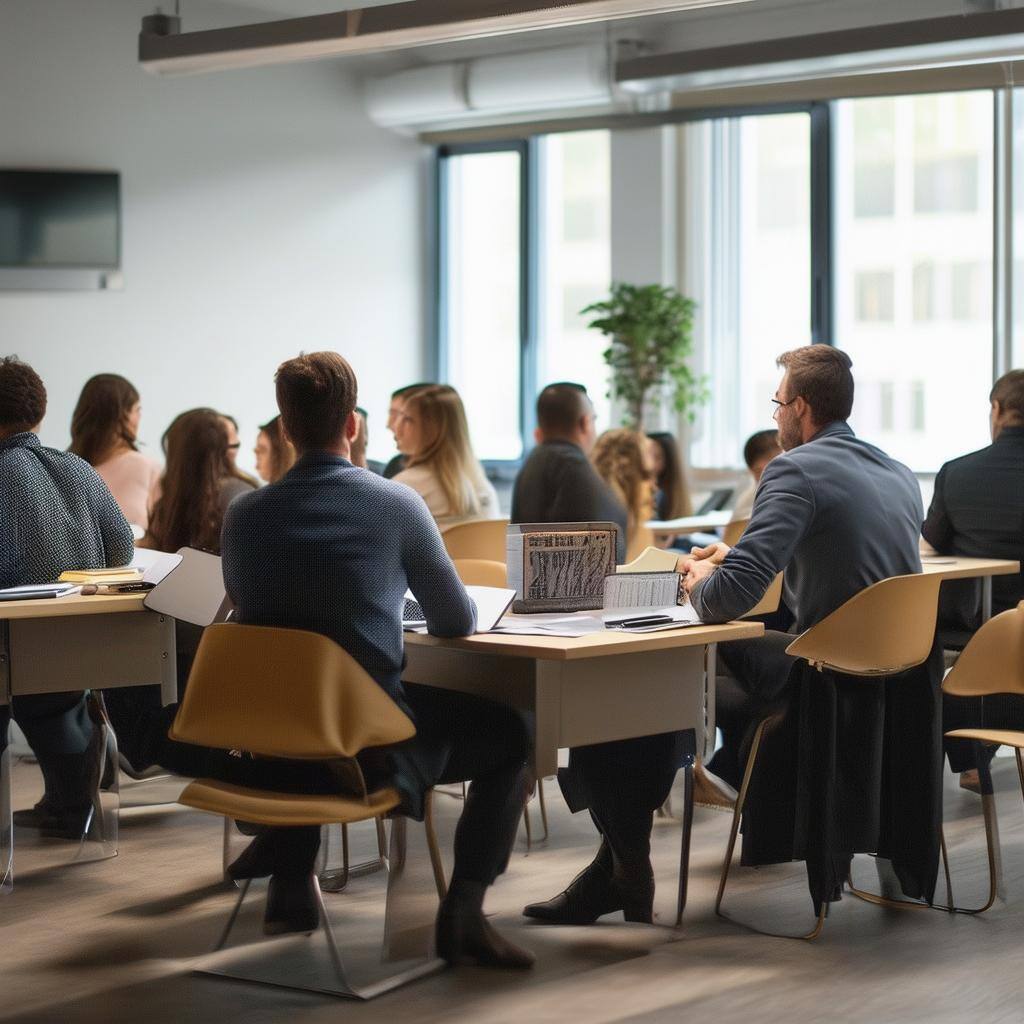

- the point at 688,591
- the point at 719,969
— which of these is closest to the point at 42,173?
the point at 688,591

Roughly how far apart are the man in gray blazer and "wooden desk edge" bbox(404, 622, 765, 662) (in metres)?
0.06

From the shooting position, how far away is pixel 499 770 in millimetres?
3273

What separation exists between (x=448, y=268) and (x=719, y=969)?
8.28m

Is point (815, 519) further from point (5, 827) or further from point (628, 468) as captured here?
point (628, 468)

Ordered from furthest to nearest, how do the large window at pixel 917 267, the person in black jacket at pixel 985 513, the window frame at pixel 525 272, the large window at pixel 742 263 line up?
the window frame at pixel 525 272, the large window at pixel 742 263, the large window at pixel 917 267, the person in black jacket at pixel 985 513

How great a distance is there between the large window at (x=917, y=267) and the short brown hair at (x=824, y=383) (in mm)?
5712

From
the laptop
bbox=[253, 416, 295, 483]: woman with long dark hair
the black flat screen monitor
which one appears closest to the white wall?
the black flat screen monitor

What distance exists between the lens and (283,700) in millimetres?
2975

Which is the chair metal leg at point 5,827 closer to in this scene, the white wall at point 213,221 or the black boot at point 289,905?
the black boot at point 289,905

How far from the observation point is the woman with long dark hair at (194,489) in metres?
4.70

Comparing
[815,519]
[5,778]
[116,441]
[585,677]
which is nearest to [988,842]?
[815,519]

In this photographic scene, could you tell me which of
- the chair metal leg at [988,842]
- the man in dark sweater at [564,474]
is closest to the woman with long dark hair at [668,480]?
the man in dark sweater at [564,474]

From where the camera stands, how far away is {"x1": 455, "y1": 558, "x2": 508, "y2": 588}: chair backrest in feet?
14.2

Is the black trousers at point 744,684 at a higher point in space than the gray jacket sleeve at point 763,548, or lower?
lower
